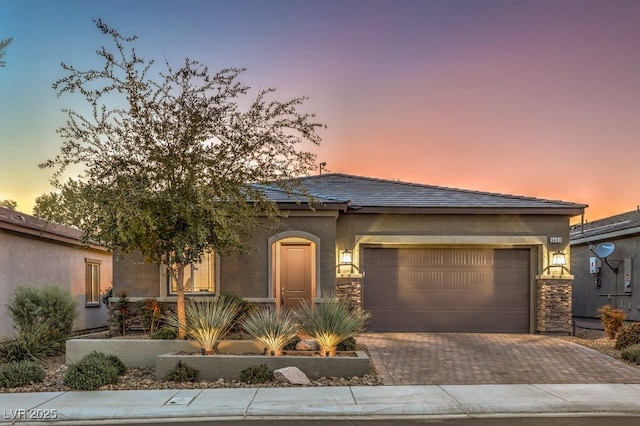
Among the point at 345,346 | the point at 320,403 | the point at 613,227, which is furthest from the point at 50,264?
the point at 613,227

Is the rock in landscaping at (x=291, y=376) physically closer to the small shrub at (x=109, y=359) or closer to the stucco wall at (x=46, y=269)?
the small shrub at (x=109, y=359)

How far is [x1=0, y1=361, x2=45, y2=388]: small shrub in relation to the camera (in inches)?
358

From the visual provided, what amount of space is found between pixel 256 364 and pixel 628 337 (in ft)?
27.2

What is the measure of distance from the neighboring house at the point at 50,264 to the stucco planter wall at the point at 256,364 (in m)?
4.99

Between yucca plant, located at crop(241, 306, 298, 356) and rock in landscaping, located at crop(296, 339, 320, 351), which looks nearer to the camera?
yucca plant, located at crop(241, 306, 298, 356)

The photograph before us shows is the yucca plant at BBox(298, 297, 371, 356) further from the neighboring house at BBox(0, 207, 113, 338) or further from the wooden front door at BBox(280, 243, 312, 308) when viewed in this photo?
the neighboring house at BBox(0, 207, 113, 338)

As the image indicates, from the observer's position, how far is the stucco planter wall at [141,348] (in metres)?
10.4

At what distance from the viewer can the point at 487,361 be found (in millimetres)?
10883

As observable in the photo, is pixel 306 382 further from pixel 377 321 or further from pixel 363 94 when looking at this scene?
pixel 363 94

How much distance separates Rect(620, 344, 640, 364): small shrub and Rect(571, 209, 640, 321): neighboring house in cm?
519

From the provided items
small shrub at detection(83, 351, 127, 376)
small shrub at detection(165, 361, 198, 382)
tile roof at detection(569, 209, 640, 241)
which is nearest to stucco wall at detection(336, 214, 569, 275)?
tile roof at detection(569, 209, 640, 241)

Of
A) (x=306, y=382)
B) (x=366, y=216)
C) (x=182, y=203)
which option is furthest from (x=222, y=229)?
(x=366, y=216)

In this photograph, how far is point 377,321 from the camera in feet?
48.5

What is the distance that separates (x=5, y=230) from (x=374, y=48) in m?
10.7
